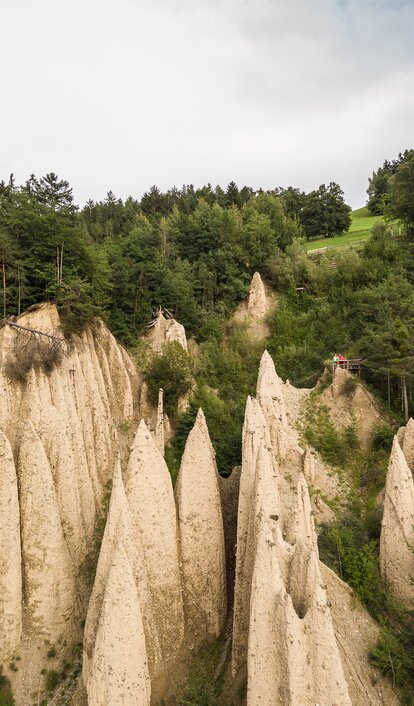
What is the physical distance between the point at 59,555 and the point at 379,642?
10506 mm

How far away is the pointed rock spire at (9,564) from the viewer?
1379 cm

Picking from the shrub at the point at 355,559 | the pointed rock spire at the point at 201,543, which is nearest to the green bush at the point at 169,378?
the pointed rock spire at the point at 201,543

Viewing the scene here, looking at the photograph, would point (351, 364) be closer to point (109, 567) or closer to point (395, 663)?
point (395, 663)

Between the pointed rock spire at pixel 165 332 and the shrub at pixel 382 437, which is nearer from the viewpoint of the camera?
the shrub at pixel 382 437

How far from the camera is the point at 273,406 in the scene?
747 inches

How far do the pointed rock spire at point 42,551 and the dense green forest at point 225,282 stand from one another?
815 cm

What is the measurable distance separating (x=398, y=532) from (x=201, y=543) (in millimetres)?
6811

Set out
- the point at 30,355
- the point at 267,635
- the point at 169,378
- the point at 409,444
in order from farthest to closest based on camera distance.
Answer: the point at 169,378
the point at 30,355
the point at 409,444
the point at 267,635

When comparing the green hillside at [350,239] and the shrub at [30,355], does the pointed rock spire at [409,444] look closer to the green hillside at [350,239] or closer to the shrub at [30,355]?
the shrub at [30,355]

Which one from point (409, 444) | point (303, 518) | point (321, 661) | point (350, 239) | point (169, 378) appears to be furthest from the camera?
point (350, 239)

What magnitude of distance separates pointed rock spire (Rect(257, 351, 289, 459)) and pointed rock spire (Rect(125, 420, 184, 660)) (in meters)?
6.16

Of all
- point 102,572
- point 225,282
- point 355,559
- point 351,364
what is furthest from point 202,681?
point 225,282

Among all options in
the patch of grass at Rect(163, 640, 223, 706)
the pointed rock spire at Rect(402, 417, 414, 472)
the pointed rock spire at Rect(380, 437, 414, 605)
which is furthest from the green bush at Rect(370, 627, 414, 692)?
the pointed rock spire at Rect(402, 417, 414, 472)

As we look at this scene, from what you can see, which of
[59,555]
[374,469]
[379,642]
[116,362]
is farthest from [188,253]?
[379,642]
